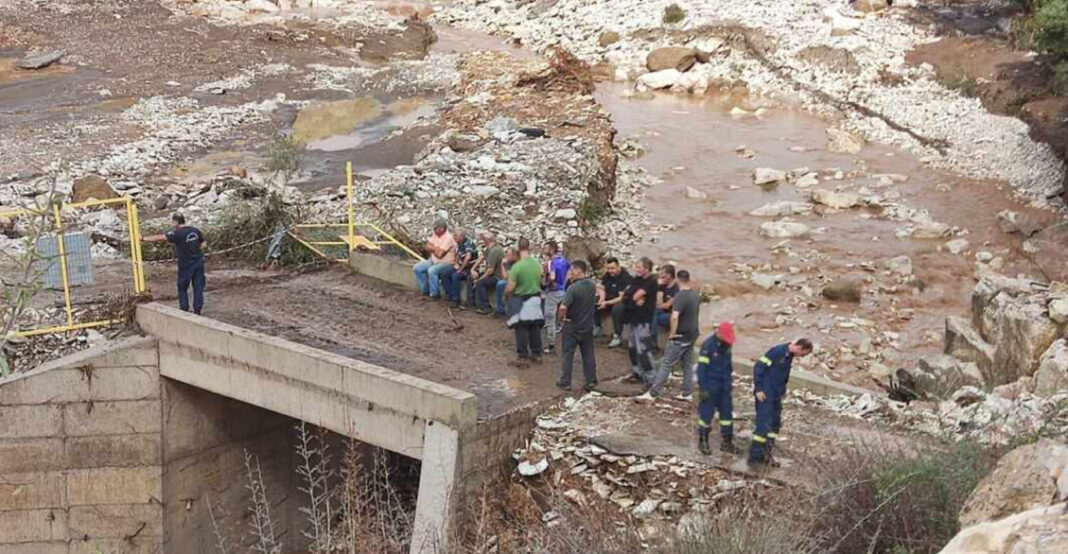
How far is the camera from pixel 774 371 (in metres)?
8.55

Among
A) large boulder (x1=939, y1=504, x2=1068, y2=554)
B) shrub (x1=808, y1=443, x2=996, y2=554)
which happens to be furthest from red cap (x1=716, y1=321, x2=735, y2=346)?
large boulder (x1=939, y1=504, x2=1068, y2=554)

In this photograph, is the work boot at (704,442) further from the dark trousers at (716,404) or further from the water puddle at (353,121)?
the water puddle at (353,121)

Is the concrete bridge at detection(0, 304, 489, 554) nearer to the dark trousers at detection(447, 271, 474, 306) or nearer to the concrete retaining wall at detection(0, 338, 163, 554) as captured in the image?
the concrete retaining wall at detection(0, 338, 163, 554)

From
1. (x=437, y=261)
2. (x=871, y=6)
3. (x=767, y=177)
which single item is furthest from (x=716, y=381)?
(x=871, y=6)

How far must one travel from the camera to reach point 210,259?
14539 mm

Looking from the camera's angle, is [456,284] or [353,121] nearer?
[456,284]

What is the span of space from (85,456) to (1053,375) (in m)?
9.97

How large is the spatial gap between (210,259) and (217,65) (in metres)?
20.0

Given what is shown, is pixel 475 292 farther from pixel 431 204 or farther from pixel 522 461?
pixel 431 204

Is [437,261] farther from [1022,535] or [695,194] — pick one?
[695,194]

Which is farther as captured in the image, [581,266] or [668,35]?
[668,35]

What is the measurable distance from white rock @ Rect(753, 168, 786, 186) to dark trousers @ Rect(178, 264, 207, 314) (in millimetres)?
15437

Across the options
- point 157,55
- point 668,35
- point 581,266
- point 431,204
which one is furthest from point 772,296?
point 157,55

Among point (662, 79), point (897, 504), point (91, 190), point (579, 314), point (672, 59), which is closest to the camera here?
point (897, 504)
